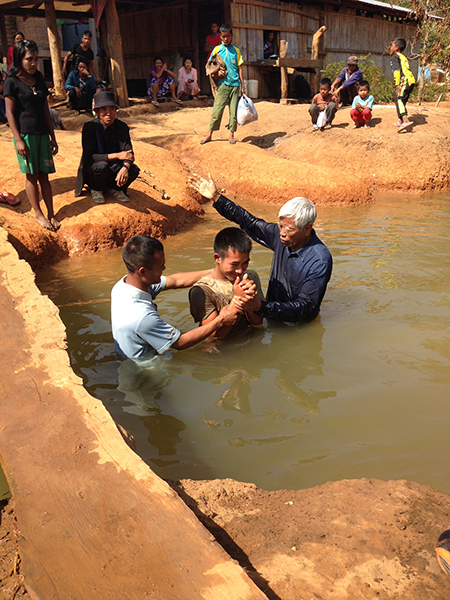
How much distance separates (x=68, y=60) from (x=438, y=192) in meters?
9.38

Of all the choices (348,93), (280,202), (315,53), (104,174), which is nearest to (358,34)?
(315,53)

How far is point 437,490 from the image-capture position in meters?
2.47

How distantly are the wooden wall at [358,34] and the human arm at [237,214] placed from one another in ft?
48.7

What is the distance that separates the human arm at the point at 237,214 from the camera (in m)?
4.49

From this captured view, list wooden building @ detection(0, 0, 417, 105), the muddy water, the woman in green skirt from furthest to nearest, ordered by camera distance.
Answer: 1. wooden building @ detection(0, 0, 417, 105)
2. the woman in green skirt
3. the muddy water

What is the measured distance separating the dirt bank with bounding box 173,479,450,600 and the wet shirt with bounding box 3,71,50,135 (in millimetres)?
5233

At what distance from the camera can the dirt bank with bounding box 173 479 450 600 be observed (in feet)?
5.92

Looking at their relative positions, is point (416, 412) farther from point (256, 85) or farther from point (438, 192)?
point (256, 85)

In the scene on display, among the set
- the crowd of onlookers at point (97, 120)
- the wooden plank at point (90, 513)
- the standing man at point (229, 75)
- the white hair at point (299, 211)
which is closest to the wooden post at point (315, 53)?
the crowd of onlookers at point (97, 120)

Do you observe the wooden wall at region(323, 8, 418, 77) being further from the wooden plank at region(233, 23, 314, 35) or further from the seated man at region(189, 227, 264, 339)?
the seated man at region(189, 227, 264, 339)

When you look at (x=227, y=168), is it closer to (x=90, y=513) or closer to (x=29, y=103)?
(x=29, y=103)

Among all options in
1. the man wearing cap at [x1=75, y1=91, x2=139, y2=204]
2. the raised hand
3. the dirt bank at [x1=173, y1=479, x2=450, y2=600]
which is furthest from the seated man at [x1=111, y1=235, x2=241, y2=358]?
the man wearing cap at [x1=75, y1=91, x2=139, y2=204]

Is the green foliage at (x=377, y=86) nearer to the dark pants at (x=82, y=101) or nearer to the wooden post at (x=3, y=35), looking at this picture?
the dark pants at (x=82, y=101)

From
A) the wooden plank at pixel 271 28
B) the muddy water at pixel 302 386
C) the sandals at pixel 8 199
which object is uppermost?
the wooden plank at pixel 271 28
